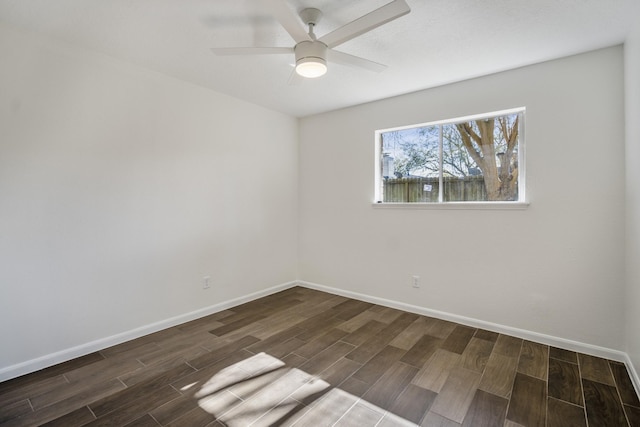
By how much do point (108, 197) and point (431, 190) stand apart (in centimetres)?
313

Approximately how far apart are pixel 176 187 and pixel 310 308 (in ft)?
6.46

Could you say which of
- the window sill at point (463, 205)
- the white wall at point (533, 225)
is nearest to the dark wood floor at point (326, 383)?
the white wall at point (533, 225)

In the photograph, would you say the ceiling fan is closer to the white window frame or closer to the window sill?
the white window frame

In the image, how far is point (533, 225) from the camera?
2.66m

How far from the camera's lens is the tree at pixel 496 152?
2850mm

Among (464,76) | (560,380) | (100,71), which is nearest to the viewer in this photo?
(560,380)

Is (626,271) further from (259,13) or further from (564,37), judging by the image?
(259,13)

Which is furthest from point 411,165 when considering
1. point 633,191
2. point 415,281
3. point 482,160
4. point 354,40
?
point 633,191

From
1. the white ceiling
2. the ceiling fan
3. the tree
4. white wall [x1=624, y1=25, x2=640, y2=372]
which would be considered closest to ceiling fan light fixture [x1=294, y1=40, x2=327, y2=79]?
the ceiling fan

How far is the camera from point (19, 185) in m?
2.13

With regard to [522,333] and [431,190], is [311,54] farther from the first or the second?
[522,333]

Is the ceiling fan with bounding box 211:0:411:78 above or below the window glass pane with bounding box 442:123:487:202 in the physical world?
above

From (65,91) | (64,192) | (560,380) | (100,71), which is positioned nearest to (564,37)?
(560,380)

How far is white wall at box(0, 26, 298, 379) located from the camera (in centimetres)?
214
